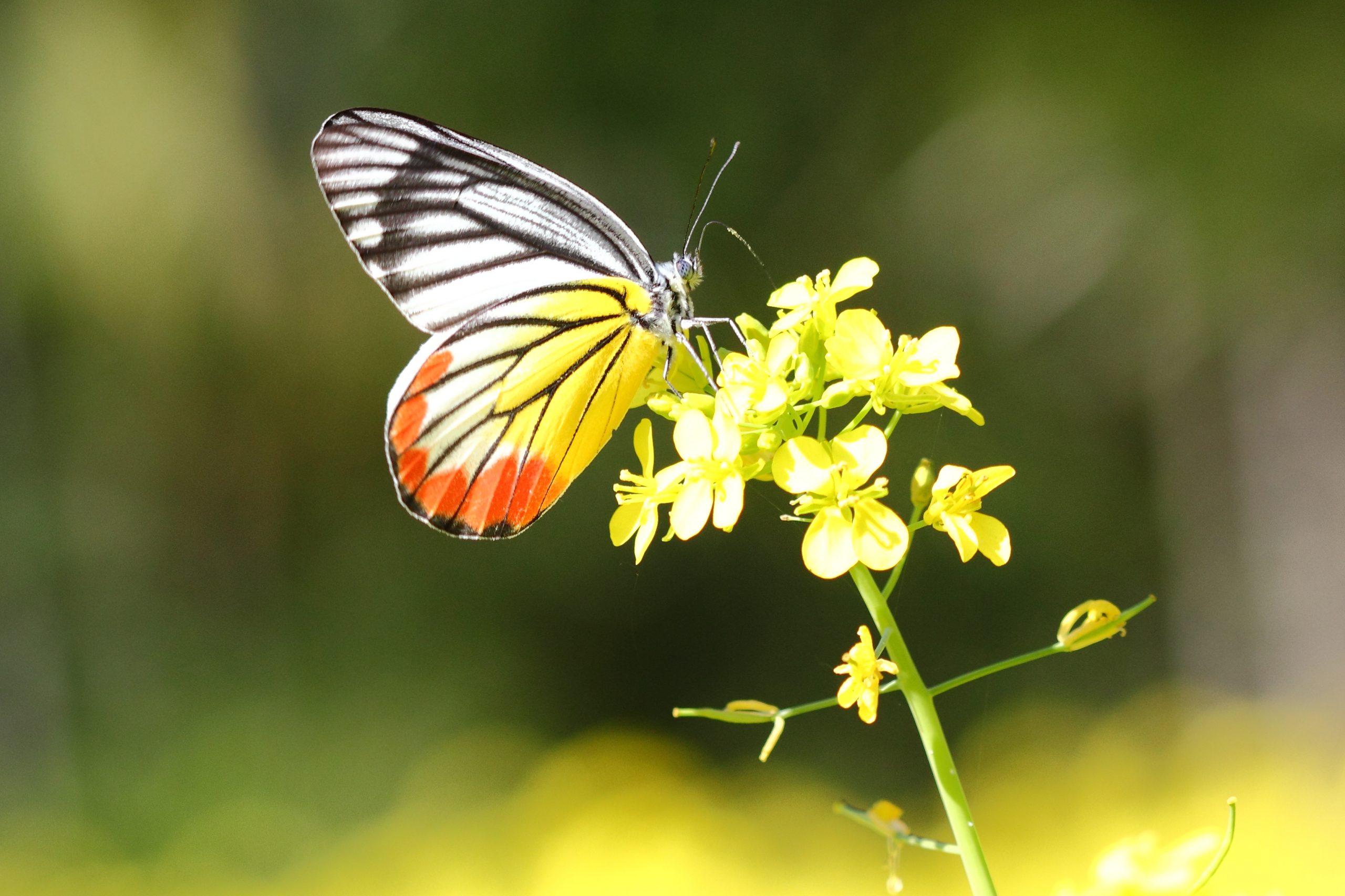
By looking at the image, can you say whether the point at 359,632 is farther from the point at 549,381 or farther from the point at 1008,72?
the point at 1008,72

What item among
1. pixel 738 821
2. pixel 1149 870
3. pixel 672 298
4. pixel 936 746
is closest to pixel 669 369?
pixel 672 298

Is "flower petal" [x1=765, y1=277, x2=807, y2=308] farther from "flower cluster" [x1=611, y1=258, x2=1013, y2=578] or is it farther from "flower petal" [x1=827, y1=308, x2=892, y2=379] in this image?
"flower petal" [x1=827, y1=308, x2=892, y2=379]

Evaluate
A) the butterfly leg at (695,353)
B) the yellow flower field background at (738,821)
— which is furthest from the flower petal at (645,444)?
the yellow flower field background at (738,821)

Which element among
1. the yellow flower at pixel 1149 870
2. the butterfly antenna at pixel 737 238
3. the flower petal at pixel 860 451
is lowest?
the yellow flower at pixel 1149 870

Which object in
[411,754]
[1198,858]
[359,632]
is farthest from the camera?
[359,632]

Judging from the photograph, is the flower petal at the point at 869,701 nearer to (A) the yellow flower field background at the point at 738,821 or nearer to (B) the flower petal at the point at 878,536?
(B) the flower petal at the point at 878,536

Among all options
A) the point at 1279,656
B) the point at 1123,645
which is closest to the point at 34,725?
the point at 1123,645
